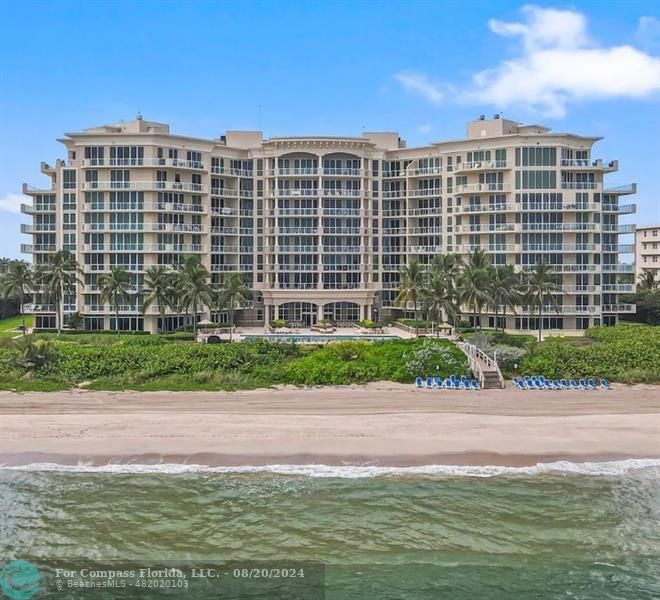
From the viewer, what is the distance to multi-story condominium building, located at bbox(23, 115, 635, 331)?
244ft

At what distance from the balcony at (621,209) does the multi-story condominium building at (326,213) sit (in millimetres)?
138

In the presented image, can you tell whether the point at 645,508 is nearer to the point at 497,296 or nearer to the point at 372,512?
the point at 372,512

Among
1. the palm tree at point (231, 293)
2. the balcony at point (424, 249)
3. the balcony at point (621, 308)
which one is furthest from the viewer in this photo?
the balcony at point (424, 249)

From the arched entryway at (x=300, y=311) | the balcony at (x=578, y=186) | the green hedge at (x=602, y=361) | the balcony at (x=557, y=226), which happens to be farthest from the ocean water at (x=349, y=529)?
the arched entryway at (x=300, y=311)

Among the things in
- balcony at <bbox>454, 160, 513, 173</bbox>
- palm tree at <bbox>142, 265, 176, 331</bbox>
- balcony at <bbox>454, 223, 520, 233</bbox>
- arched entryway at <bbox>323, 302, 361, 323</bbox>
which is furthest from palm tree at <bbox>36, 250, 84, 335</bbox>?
balcony at <bbox>454, 160, 513, 173</bbox>

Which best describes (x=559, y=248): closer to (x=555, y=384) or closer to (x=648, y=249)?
(x=555, y=384)

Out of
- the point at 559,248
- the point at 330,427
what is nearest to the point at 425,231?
the point at 559,248

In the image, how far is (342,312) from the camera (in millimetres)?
80750

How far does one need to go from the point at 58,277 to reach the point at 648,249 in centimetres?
9545

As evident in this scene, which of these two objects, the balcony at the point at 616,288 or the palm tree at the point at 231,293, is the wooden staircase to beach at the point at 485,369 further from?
the balcony at the point at 616,288

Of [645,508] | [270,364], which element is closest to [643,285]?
[270,364]

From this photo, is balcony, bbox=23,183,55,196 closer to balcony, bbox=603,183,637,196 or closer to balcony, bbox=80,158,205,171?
balcony, bbox=80,158,205,171

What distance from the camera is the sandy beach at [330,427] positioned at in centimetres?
2994

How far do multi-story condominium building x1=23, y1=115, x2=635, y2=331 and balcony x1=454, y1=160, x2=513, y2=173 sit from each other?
241 mm
